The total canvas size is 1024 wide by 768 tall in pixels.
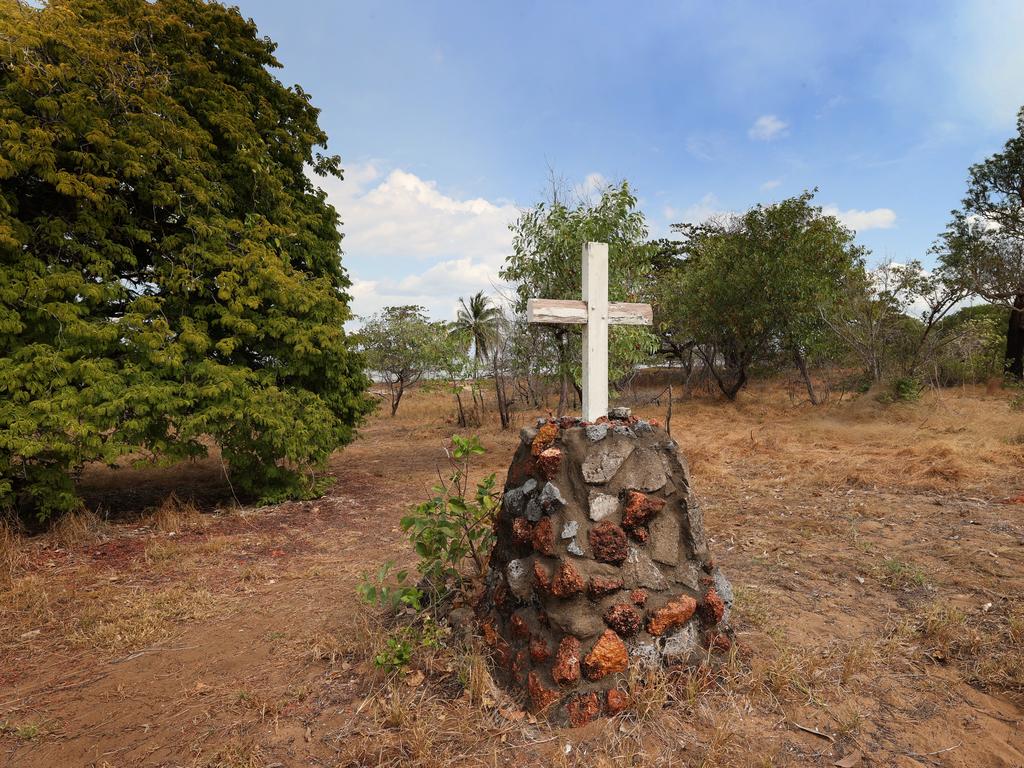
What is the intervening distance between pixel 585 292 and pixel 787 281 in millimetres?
13160

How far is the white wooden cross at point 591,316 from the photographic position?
12.6ft

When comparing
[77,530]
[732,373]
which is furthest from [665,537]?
[732,373]

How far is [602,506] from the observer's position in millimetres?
2793

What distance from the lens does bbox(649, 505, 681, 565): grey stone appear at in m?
2.83

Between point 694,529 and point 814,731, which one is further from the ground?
point 694,529

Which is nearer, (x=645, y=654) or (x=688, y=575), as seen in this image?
(x=645, y=654)

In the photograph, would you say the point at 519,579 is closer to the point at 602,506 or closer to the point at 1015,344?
the point at 602,506

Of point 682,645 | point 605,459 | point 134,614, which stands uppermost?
point 605,459

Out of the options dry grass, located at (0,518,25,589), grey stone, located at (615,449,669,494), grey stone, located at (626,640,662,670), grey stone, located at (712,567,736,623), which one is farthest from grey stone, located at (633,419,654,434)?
dry grass, located at (0,518,25,589)

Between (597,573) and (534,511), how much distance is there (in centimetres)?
45

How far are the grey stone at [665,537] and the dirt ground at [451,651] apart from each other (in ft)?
1.88

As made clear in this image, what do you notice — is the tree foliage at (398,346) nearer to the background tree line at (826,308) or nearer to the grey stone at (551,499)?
the background tree line at (826,308)

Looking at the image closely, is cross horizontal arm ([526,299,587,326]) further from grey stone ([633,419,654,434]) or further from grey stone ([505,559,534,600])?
grey stone ([505,559,534,600])

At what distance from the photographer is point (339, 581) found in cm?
448
